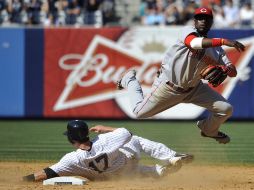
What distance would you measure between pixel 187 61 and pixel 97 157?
162 centimetres

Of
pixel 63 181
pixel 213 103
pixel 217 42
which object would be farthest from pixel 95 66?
pixel 217 42

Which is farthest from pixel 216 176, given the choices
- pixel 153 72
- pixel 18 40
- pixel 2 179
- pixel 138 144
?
→ pixel 18 40

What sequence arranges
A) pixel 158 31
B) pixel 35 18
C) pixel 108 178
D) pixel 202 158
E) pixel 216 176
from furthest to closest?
pixel 35 18, pixel 158 31, pixel 202 158, pixel 216 176, pixel 108 178

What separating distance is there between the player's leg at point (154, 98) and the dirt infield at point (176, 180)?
2.95 feet

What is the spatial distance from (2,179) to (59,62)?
30.1 feet

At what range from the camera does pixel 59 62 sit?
17.6m

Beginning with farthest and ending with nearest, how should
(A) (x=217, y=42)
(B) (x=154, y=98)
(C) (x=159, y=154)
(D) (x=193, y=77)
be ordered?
(B) (x=154, y=98), (D) (x=193, y=77), (C) (x=159, y=154), (A) (x=217, y=42)

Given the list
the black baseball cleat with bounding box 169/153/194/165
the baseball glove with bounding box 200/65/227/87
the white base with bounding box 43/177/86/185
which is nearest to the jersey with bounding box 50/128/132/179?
the white base with bounding box 43/177/86/185

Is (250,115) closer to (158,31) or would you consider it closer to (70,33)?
(158,31)

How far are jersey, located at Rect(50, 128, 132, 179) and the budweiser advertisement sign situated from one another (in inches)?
370

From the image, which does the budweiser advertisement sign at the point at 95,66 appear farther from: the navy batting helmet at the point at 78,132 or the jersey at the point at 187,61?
the navy batting helmet at the point at 78,132

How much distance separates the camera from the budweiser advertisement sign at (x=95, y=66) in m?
17.5

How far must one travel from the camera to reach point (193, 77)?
331 inches

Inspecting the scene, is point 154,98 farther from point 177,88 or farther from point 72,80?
point 72,80
